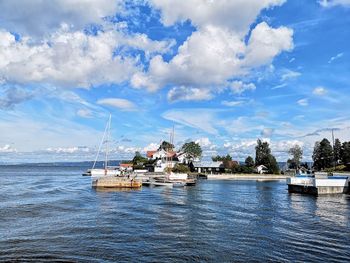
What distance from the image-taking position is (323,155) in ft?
534

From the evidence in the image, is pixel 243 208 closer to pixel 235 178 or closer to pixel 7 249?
pixel 7 249

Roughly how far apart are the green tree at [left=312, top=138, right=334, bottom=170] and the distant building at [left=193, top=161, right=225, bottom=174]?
137 ft

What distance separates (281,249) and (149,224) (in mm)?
14302

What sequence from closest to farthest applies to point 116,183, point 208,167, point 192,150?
1. point 116,183
2. point 208,167
3. point 192,150

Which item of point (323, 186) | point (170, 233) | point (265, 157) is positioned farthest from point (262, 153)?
point (170, 233)

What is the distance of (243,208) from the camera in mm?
51500

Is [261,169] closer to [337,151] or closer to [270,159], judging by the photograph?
[270,159]

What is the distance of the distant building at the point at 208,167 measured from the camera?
172375 mm

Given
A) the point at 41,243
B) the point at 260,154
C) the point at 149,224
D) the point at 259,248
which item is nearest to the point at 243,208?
the point at 149,224

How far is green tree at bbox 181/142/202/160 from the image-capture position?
189625 millimetres

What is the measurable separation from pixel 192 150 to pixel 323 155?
202 feet

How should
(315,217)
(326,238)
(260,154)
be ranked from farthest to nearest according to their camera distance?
(260,154), (315,217), (326,238)

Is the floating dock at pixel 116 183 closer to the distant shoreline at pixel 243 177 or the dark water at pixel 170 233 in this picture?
the dark water at pixel 170 233

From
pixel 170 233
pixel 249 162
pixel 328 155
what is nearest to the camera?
pixel 170 233
